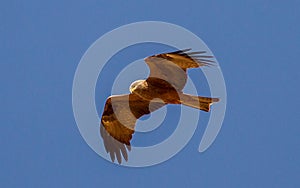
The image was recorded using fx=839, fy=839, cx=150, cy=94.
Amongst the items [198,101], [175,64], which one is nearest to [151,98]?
[198,101]

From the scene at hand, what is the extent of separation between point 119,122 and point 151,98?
2.00 feet

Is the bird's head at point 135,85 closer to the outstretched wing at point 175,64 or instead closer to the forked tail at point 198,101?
the outstretched wing at point 175,64

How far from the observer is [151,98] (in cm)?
859

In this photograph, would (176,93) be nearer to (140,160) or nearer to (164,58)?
(164,58)

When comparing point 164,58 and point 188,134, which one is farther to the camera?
point 188,134

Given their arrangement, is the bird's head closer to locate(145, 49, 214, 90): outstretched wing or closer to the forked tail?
locate(145, 49, 214, 90): outstretched wing

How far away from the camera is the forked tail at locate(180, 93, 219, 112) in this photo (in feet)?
27.0

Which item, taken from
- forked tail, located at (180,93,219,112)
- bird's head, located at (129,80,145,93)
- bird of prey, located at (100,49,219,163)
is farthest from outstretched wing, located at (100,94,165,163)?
forked tail, located at (180,93,219,112)

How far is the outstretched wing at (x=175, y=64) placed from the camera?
25.8 feet

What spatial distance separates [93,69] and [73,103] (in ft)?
1.43

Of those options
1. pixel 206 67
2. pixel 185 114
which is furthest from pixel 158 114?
pixel 206 67

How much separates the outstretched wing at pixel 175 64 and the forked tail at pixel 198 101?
0.12 meters

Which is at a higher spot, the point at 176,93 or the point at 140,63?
the point at 140,63

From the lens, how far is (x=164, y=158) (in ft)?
30.5
